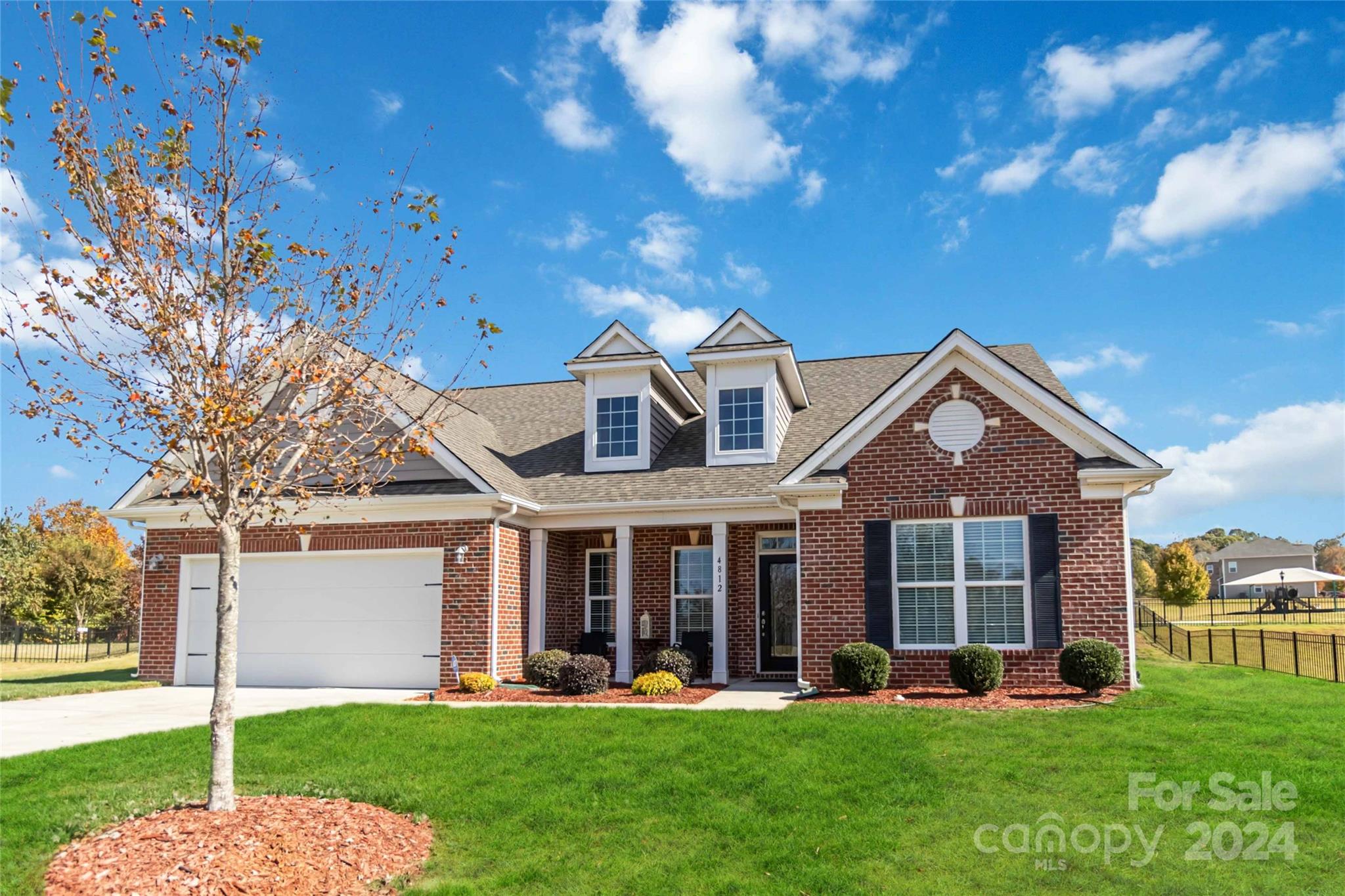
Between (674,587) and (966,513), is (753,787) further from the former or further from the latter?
(674,587)

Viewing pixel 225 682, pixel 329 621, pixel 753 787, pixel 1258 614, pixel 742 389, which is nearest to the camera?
pixel 225 682

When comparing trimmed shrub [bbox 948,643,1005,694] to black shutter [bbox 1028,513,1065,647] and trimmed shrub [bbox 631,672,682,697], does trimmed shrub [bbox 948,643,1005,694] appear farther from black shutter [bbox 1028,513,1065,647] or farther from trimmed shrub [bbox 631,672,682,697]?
trimmed shrub [bbox 631,672,682,697]

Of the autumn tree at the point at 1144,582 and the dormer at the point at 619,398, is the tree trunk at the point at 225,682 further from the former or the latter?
the autumn tree at the point at 1144,582

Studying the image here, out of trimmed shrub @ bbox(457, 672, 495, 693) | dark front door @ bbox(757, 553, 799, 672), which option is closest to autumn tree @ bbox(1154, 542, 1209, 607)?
dark front door @ bbox(757, 553, 799, 672)

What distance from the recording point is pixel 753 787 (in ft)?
28.3

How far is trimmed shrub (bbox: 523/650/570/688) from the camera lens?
15.1 m

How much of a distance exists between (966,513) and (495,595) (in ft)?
24.7

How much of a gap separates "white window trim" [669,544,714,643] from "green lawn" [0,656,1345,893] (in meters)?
6.09

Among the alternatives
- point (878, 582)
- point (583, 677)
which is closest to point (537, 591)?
point (583, 677)

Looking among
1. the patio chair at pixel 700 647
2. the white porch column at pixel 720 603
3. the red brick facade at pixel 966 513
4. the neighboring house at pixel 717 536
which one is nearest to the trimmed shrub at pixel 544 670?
the neighboring house at pixel 717 536

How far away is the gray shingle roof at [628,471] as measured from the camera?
17.4 m

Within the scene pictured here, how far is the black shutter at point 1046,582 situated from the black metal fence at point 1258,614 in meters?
29.1

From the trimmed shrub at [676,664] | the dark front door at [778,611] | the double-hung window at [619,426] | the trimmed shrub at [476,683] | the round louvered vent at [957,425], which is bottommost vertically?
the trimmed shrub at [476,683]

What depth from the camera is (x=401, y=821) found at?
8000 mm
